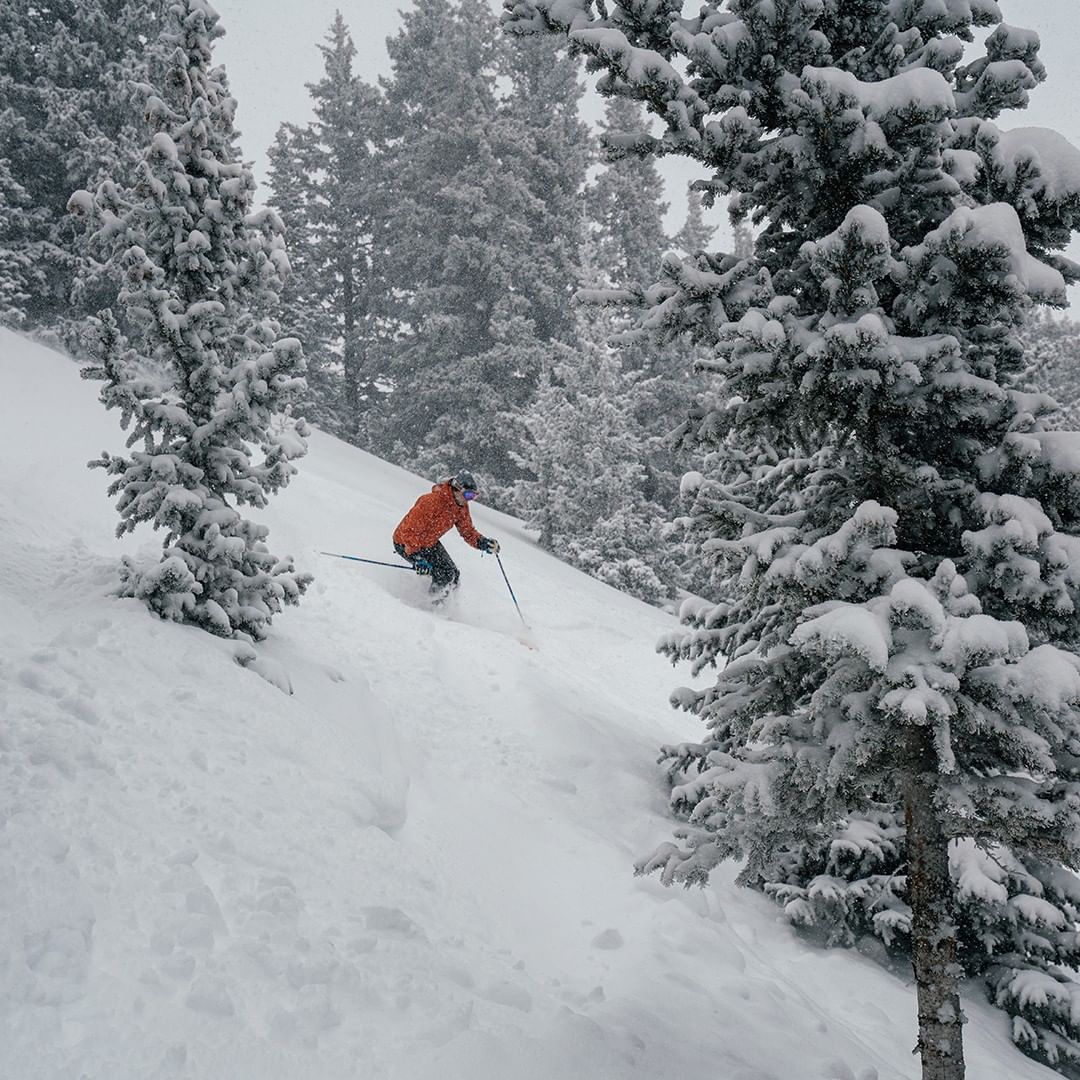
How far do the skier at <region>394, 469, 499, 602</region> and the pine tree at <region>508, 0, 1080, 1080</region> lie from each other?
7810mm

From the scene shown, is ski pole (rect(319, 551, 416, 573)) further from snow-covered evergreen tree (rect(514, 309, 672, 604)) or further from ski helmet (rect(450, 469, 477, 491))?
snow-covered evergreen tree (rect(514, 309, 672, 604))

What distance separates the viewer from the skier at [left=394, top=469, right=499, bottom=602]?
1173 cm

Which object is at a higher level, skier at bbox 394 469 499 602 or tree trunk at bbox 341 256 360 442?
tree trunk at bbox 341 256 360 442

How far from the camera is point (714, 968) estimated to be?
5227 millimetres

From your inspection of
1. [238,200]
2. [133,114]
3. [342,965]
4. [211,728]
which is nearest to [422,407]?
[133,114]

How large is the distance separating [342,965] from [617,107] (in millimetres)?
33652

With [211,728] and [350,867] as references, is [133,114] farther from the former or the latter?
[350,867]

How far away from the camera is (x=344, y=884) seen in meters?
4.32

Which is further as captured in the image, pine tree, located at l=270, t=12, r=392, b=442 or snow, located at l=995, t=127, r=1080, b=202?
pine tree, located at l=270, t=12, r=392, b=442

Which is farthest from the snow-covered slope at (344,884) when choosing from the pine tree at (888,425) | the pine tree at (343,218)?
the pine tree at (343,218)

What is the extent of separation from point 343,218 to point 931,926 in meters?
34.1

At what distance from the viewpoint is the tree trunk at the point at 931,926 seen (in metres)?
3.69

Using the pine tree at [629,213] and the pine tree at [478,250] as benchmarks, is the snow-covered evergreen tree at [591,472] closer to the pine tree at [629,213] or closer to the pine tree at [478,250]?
the pine tree at [478,250]

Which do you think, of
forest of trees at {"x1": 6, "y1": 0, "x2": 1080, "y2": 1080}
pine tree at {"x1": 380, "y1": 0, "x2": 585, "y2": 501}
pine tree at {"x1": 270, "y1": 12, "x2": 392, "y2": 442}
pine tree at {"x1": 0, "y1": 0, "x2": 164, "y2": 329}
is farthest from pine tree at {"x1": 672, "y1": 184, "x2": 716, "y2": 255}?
forest of trees at {"x1": 6, "y1": 0, "x2": 1080, "y2": 1080}
